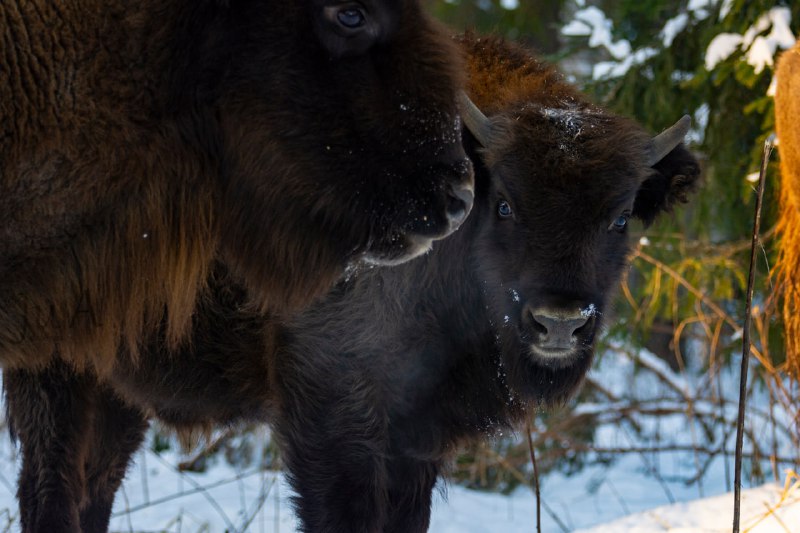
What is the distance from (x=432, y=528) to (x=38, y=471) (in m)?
3.05

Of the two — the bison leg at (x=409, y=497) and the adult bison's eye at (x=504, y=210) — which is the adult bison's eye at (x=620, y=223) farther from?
the bison leg at (x=409, y=497)

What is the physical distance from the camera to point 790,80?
4.77 meters

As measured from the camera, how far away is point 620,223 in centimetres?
444

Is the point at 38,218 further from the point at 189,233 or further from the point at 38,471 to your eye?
the point at 38,471

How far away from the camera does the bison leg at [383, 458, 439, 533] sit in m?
4.59

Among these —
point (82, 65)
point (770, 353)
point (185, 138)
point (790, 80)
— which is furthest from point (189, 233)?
point (770, 353)

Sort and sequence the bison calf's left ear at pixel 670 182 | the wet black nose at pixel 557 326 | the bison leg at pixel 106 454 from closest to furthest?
the wet black nose at pixel 557 326 → the bison calf's left ear at pixel 670 182 → the bison leg at pixel 106 454

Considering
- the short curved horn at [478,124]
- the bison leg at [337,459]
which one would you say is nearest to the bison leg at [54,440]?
the bison leg at [337,459]

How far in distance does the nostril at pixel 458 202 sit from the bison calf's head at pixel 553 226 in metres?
1.39

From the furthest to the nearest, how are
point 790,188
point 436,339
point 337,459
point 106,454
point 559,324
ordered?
point 106,454 → point 790,188 → point 436,339 → point 337,459 → point 559,324

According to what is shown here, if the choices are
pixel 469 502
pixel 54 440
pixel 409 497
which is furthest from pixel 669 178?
pixel 469 502

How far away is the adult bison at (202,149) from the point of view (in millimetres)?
2418

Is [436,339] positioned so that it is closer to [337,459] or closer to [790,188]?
[337,459]

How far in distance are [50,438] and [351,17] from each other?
3.00 m
